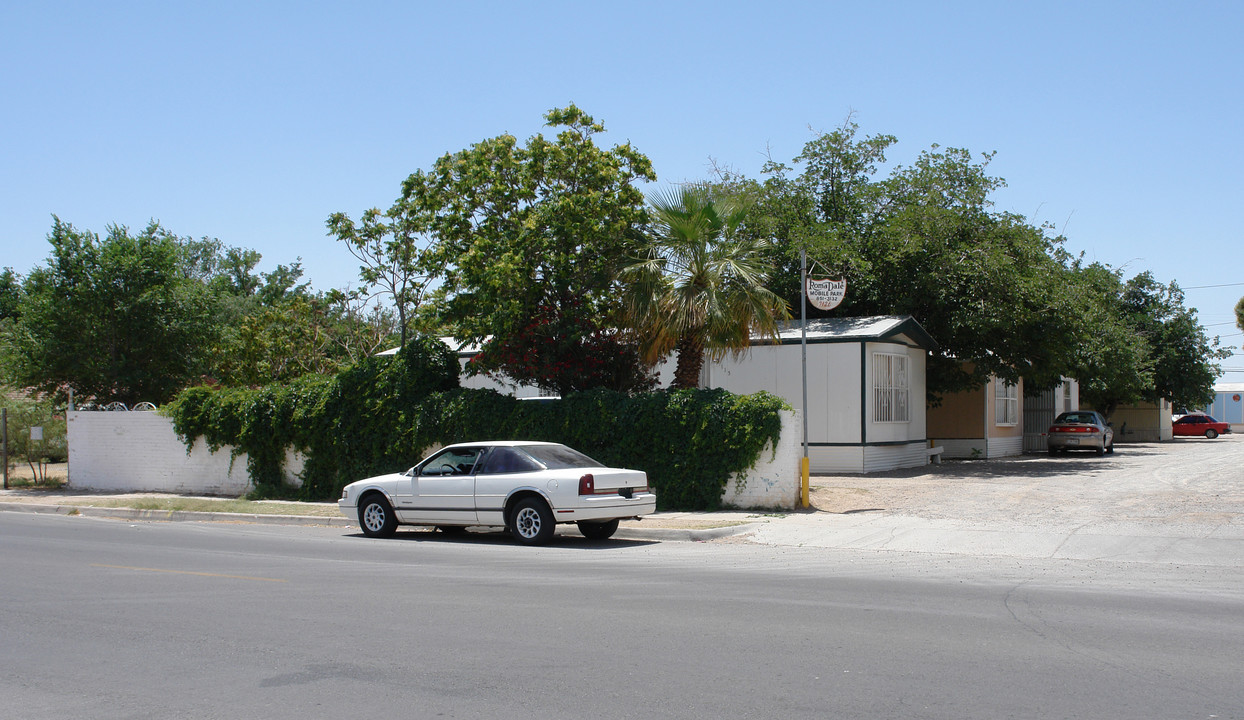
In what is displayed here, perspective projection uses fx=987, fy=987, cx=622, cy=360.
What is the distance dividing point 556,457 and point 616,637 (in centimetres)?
697

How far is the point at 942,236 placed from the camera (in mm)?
26422

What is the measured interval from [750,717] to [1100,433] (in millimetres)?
30217

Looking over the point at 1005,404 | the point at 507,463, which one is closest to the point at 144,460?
the point at 507,463

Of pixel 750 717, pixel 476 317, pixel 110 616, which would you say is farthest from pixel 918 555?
pixel 476 317

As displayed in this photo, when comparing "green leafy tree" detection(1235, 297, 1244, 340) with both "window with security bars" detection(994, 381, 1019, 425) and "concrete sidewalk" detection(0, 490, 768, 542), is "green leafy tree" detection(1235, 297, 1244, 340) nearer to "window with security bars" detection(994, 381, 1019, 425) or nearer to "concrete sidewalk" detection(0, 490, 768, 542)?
"window with security bars" detection(994, 381, 1019, 425)

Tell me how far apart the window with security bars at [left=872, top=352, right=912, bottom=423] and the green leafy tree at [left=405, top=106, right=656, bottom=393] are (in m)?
6.86

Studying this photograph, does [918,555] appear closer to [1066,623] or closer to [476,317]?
A: [1066,623]

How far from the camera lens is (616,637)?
7.57 m

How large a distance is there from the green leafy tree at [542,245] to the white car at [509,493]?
198 inches

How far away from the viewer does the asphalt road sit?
5.87 m

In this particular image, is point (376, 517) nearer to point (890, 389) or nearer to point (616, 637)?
point (616, 637)

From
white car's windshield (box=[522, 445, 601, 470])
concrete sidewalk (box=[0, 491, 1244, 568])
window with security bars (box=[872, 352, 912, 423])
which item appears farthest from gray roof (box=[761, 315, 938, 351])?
white car's windshield (box=[522, 445, 601, 470])

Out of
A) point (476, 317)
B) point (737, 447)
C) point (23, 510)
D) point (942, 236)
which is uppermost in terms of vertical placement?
point (942, 236)

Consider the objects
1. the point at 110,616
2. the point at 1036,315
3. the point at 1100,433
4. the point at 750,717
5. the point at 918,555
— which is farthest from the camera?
the point at 1100,433
